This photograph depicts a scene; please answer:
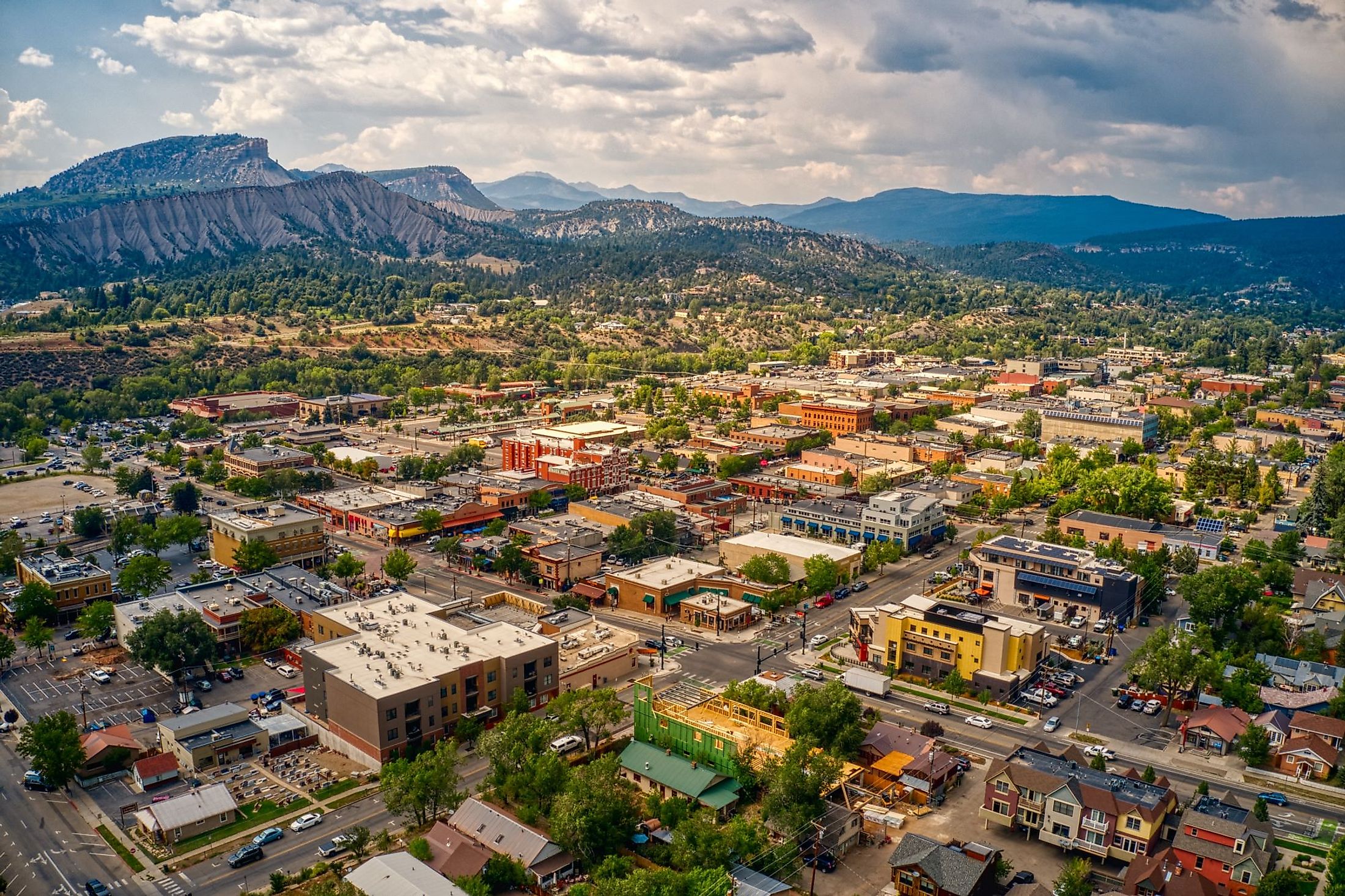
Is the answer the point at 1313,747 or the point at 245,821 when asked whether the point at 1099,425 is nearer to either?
the point at 1313,747

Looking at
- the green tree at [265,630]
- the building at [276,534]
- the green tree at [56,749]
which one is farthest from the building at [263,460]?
the green tree at [56,749]

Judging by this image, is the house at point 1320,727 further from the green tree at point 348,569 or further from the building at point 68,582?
the building at point 68,582

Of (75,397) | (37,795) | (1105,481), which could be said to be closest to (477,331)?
(75,397)

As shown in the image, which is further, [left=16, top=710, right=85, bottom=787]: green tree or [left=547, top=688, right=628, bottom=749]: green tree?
[left=547, top=688, right=628, bottom=749]: green tree

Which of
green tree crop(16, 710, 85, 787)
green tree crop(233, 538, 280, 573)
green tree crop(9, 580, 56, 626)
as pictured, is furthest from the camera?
green tree crop(233, 538, 280, 573)

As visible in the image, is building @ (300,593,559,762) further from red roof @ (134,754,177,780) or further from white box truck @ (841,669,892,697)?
A: white box truck @ (841,669,892,697)

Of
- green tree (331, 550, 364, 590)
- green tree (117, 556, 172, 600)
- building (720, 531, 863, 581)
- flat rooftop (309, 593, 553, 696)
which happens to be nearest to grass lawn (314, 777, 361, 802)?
flat rooftop (309, 593, 553, 696)
